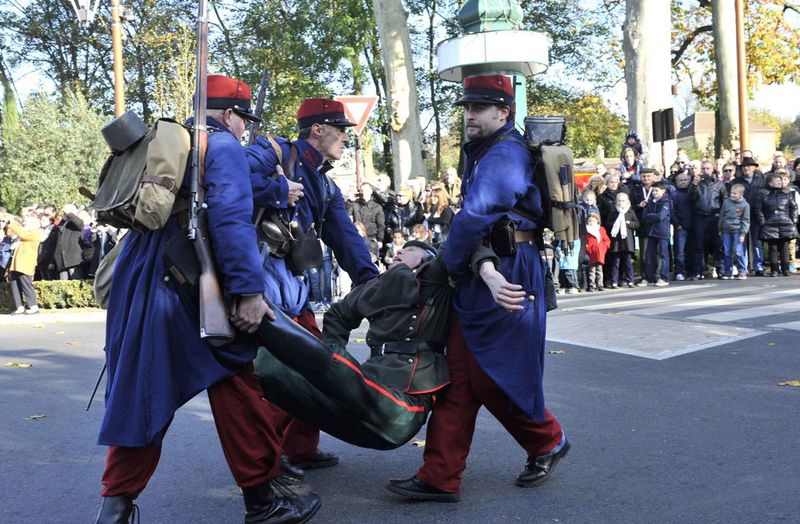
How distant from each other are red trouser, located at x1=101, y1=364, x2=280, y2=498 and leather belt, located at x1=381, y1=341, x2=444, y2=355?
2.70 ft

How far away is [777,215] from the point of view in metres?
14.8

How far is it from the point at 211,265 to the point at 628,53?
1683cm

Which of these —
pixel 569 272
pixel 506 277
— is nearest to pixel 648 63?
pixel 569 272

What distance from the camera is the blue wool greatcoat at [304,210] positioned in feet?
14.3

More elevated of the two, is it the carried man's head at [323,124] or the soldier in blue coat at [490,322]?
the carried man's head at [323,124]

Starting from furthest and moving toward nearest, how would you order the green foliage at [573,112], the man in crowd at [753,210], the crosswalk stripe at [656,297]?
1. the green foliage at [573,112]
2. the man in crowd at [753,210]
3. the crosswalk stripe at [656,297]

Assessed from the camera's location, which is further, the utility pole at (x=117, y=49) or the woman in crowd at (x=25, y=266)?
the utility pole at (x=117, y=49)

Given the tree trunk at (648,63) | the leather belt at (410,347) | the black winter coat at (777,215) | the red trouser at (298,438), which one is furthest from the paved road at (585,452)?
the tree trunk at (648,63)

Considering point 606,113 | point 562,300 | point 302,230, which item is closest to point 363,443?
point 302,230

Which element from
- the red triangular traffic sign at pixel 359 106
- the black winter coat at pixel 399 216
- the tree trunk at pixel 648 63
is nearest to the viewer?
the red triangular traffic sign at pixel 359 106

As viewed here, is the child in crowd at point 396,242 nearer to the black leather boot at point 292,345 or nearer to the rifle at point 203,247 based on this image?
the black leather boot at point 292,345

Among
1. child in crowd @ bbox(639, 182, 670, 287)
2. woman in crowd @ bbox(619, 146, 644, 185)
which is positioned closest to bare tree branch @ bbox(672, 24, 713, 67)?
woman in crowd @ bbox(619, 146, 644, 185)

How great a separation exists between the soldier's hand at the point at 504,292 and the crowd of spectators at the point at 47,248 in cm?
1297

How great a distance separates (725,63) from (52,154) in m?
25.3
